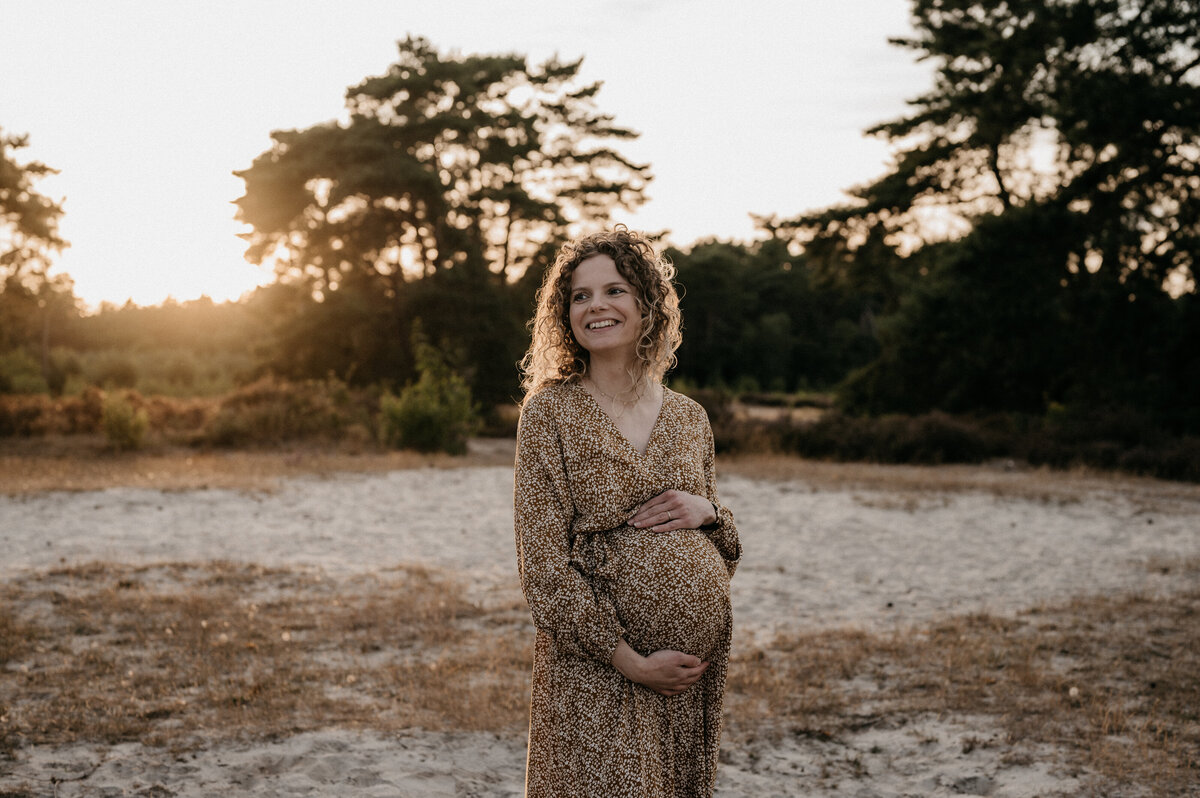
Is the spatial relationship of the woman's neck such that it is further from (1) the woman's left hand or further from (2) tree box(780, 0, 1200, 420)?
(2) tree box(780, 0, 1200, 420)

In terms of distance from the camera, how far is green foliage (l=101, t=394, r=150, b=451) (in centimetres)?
1588

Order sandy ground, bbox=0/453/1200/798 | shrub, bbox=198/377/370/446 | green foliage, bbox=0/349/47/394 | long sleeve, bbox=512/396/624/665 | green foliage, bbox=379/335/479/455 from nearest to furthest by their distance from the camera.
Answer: long sleeve, bbox=512/396/624/665
sandy ground, bbox=0/453/1200/798
green foliage, bbox=379/335/479/455
shrub, bbox=198/377/370/446
green foliage, bbox=0/349/47/394

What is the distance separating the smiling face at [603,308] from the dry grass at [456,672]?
276 centimetres

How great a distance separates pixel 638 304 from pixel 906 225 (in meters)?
22.5

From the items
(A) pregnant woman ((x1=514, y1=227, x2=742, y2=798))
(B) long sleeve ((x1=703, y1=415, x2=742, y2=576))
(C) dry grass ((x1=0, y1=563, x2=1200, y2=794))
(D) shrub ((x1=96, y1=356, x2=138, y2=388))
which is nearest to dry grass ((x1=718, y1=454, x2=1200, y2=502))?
(C) dry grass ((x1=0, y1=563, x2=1200, y2=794))

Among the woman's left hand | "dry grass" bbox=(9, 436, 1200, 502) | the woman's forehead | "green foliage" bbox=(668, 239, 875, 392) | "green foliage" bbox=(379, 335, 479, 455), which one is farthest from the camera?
"green foliage" bbox=(668, 239, 875, 392)

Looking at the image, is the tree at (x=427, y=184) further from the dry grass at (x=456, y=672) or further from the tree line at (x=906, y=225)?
the dry grass at (x=456, y=672)

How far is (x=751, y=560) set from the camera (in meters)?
8.67

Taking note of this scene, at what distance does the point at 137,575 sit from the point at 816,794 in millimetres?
5881

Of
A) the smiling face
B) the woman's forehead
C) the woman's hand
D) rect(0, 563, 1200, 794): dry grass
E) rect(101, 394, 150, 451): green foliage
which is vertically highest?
the woman's forehead

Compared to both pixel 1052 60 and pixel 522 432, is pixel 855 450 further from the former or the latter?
pixel 522 432

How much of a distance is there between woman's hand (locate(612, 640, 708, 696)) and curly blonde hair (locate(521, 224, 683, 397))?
2.43 feet

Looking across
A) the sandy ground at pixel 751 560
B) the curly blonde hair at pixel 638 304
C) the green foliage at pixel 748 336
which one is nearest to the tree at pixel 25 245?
the sandy ground at pixel 751 560

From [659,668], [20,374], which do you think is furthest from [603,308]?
[20,374]
